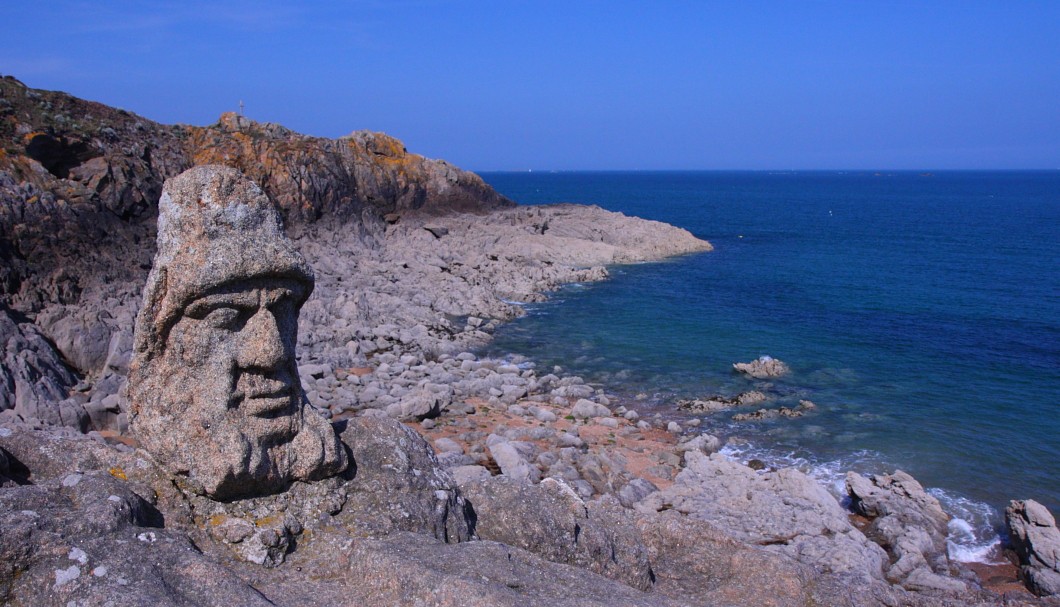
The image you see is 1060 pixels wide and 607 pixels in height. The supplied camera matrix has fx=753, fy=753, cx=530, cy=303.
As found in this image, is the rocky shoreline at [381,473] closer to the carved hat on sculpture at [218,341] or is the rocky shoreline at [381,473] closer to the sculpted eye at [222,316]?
the carved hat on sculpture at [218,341]

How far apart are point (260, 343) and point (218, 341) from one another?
0.40 metres

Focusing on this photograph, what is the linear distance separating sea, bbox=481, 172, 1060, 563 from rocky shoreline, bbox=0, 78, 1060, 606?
1.54 metres

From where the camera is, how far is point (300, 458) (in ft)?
25.2

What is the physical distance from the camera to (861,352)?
31.4 metres

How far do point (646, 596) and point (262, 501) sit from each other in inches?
155

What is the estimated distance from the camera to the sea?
20.5m

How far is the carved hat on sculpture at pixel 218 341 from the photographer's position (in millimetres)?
7082

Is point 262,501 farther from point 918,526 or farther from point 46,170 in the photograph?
point 46,170

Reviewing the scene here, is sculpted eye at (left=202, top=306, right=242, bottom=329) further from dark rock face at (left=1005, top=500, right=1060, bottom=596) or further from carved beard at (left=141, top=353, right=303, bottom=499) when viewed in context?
dark rock face at (left=1005, top=500, right=1060, bottom=596)

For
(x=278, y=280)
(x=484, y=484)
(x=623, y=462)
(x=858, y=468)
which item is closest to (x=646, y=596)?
(x=484, y=484)

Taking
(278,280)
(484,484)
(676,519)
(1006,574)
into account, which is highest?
(278,280)

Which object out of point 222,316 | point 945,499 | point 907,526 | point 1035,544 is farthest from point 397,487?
point 945,499

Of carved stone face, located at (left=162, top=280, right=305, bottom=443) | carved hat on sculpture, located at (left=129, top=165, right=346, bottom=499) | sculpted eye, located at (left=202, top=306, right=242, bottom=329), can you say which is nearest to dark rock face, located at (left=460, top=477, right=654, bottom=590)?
carved hat on sculpture, located at (left=129, top=165, right=346, bottom=499)

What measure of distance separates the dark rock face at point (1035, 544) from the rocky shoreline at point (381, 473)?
5 cm
